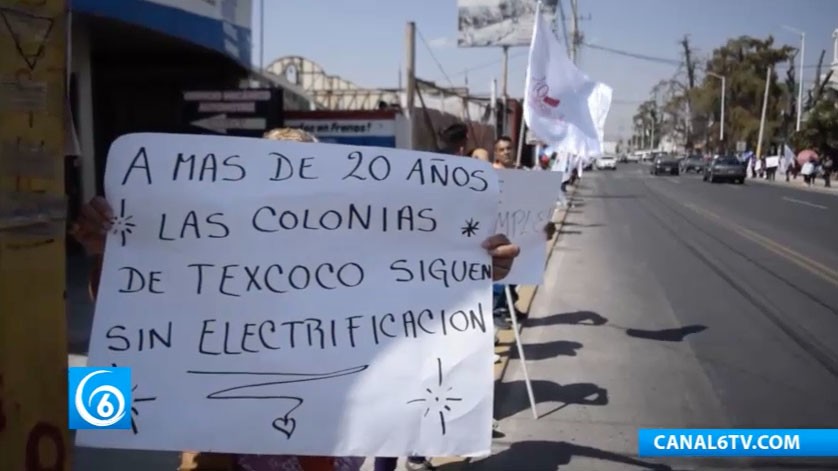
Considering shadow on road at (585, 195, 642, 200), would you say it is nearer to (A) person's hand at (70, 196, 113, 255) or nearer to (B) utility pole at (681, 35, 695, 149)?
(A) person's hand at (70, 196, 113, 255)

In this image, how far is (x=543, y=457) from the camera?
455cm

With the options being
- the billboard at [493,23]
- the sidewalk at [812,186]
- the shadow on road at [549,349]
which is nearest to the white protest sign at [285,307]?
the shadow on road at [549,349]

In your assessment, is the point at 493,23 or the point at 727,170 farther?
the point at 727,170

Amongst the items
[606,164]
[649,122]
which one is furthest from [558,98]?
[649,122]

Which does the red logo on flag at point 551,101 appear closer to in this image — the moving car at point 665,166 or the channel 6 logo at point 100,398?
the channel 6 logo at point 100,398

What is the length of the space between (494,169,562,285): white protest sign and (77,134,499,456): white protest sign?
2183mm

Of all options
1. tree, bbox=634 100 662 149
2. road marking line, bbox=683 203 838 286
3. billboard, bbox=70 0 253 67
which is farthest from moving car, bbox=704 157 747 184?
tree, bbox=634 100 662 149

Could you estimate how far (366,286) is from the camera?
2.56m

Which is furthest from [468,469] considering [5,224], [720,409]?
[5,224]

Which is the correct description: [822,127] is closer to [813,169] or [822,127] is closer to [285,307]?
[813,169]

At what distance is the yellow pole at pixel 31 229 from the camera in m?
2.09

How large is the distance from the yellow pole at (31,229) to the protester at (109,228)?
0.20 m

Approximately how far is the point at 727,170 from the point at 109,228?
45.9 meters

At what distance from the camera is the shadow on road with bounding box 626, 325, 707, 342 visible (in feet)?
24.6
